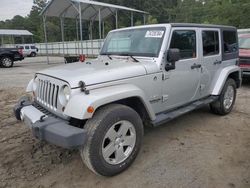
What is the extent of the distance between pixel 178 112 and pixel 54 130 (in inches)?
84.6

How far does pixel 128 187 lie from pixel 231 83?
11.6ft

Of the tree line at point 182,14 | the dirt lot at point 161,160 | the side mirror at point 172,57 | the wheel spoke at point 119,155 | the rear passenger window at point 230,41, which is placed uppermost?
the tree line at point 182,14

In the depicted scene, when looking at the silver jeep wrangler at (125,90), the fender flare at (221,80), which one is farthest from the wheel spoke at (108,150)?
the fender flare at (221,80)

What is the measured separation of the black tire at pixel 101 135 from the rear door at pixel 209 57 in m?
2.08

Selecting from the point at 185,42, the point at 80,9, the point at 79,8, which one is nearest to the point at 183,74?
the point at 185,42

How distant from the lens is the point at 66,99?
297 cm

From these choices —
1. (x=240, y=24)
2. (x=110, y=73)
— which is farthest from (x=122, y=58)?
(x=240, y=24)

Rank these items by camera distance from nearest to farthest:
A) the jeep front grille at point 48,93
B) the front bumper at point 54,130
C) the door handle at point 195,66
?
the front bumper at point 54,130 < the jeep front grille at point 48,93 < the door handle at point 195,66

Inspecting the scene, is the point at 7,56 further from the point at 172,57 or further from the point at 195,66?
the point at 172,57

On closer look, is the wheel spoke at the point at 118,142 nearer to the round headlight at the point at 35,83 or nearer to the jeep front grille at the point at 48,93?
the jeep front grille at the point at 48,93

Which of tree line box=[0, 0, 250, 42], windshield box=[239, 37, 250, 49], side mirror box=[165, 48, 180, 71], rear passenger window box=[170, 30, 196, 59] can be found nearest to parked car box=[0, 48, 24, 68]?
windshield box=[239, 37, 250, 49]

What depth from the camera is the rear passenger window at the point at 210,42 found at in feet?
15.2

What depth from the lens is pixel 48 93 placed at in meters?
3.33

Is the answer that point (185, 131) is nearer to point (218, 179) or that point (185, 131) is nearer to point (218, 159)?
point (218, 159)
